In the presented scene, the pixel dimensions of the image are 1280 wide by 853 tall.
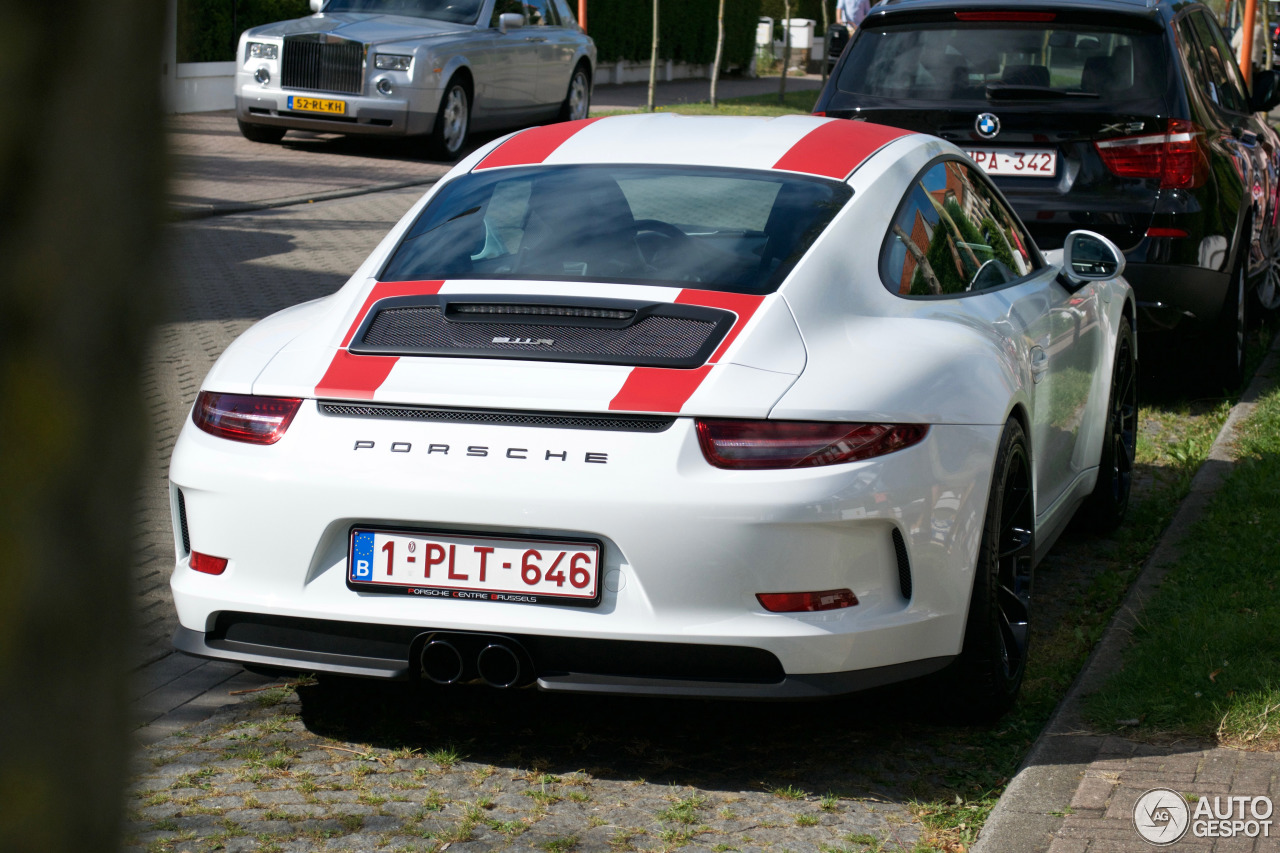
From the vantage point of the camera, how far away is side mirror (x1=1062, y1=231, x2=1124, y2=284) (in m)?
5.12

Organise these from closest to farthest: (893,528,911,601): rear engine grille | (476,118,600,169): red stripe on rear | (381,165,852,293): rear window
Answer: (893,528,911,601): rear engine grille < (381,165,852,293): rear window < (476,118,600,169): red stripe on rear

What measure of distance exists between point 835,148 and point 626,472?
5.27ft

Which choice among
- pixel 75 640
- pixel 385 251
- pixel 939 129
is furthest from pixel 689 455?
pixel 939 129

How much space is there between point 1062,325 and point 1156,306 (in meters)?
2.58

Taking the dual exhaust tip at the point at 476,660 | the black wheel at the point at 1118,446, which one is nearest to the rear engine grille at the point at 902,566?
the dual exhaust tip at the point at 476,660

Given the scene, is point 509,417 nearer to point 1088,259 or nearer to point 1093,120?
point 1088,259

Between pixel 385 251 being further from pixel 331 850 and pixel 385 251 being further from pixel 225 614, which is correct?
pixel 331 850

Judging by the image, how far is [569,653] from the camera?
127 inches

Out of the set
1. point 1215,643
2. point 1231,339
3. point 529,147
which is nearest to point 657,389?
point 529,147

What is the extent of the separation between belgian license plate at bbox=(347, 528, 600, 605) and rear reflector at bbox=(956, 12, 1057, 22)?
4.88 m

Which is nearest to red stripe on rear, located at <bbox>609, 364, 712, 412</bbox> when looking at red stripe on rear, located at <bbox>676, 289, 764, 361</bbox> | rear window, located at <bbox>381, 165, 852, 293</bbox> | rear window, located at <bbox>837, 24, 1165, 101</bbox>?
red stripe on rear, located at <bbox>676, 289, 764, 361</bbox>

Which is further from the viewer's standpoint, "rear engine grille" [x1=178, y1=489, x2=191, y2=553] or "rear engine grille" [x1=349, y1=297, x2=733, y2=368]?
"rear engine grille" [x1=178, y1=489, x2=191, y2=553]

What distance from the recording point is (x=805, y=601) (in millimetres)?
3229

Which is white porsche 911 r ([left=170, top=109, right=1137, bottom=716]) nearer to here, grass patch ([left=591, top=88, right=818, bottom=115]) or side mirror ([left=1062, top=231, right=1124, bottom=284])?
side mirror ([left=1062, top=231, right=1124, bottom=284])
